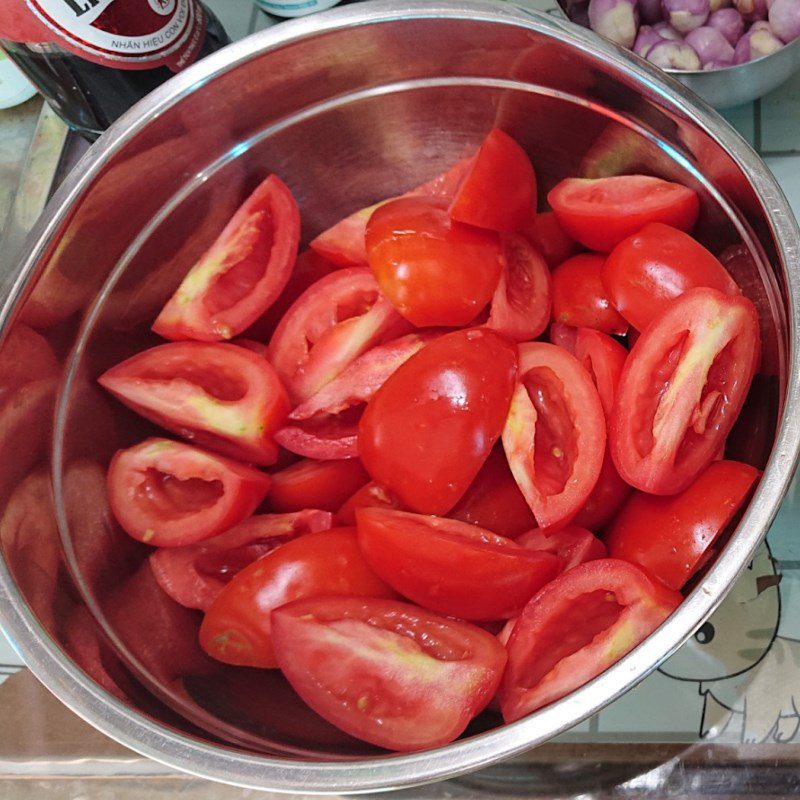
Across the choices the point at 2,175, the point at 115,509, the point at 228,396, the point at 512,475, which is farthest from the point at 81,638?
the point at 2,175

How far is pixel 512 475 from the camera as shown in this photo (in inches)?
30.7

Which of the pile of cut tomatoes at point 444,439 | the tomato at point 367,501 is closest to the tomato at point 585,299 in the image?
the pile of cut tomatoes at point 444,439

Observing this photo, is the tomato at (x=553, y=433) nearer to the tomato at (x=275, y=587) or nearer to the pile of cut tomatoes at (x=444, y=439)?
the pile of cut tomatoes at (x=444, y=439)

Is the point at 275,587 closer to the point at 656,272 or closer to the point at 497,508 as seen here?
the point at 497,508

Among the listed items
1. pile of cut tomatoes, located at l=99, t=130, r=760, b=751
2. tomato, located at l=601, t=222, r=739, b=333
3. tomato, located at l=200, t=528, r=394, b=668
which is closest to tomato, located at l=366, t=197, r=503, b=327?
pile of cut tomatoes, located at l=99, t=130, r=760, b=751

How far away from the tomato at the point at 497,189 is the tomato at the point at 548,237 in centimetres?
3

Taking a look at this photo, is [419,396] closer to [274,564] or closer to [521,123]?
[274,564]

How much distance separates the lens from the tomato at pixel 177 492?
777 millimetres

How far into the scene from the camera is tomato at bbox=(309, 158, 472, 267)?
2.89 ft

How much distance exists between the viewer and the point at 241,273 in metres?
0.88

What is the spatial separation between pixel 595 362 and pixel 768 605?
26 centimetres

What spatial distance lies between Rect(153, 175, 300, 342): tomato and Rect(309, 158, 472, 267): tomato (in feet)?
0.11

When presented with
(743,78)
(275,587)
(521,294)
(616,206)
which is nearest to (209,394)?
(275,587)

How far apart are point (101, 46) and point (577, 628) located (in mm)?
694
